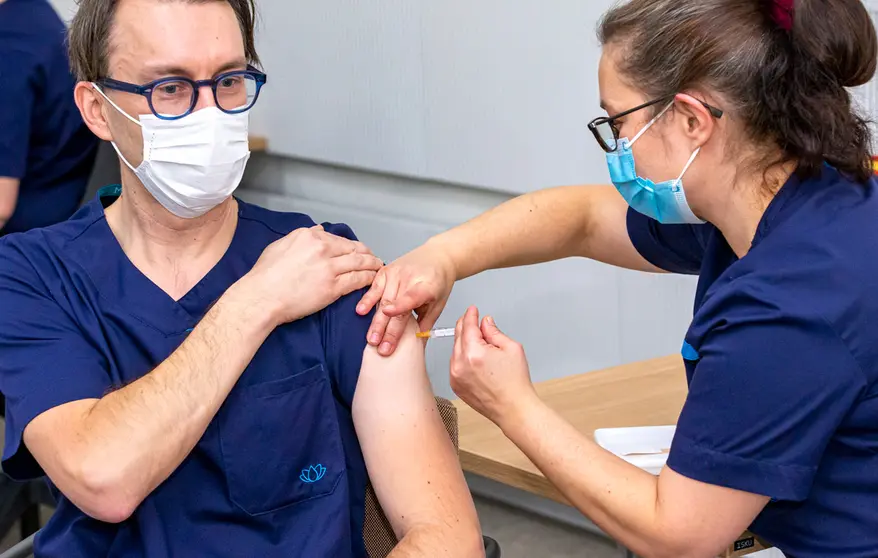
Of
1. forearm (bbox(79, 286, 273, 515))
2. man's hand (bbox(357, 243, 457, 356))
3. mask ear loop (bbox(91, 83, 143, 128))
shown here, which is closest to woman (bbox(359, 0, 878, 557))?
man's hand (bbox(357, 243, 457, 356))

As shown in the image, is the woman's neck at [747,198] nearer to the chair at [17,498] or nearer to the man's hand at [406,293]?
the man's hand at [406,293]

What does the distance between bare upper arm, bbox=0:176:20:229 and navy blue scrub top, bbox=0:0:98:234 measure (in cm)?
2

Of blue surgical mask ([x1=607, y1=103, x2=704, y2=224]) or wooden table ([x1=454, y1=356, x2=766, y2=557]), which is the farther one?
wooden table ([x1=454, y1=356, x2=766, y2=557])

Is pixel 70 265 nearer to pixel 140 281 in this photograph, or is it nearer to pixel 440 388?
pixel 140 281

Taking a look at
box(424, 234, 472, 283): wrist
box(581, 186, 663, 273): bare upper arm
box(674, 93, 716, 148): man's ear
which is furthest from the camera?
box(581, 186, 663, 273): bare upper arm

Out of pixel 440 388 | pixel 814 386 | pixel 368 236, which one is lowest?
pixel 440 388

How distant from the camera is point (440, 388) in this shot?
12.0 ft

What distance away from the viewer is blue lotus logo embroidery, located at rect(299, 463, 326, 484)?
1.65 metres

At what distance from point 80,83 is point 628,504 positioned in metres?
1.05

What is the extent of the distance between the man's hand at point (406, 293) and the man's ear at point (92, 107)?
50 cm

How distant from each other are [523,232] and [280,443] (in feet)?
2.05

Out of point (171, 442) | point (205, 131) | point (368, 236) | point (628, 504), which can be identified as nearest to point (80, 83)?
point (205, 131)

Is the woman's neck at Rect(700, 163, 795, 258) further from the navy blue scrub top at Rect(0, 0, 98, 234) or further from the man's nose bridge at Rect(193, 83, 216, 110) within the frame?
the navy blue scrub top at Rect(0, 0, 98, 234)

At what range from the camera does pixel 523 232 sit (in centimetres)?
202
